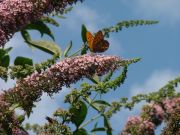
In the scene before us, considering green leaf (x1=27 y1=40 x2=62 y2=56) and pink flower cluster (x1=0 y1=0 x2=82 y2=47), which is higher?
green leaf (x1=27 y1=40 x2=62 y2=56)

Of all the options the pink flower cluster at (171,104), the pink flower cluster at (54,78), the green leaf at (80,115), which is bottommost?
the pink flower cluster at (54,78)

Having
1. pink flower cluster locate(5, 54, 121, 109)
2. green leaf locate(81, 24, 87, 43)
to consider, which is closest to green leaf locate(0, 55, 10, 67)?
green leaf locate(81, 24, 87, 43)

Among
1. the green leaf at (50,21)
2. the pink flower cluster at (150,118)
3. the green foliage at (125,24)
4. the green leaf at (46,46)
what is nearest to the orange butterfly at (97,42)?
the green foliage at (125,24)

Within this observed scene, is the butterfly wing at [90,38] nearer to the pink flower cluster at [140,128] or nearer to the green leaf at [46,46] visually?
the green leaf at [46,46]

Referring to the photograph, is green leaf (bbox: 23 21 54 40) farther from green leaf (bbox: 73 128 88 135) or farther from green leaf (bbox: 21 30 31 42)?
green leaf (bbox: 73 128 88 135)

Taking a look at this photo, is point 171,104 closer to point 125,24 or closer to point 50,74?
point 125,24

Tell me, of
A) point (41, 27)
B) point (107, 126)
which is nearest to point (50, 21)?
point (41, 27)
